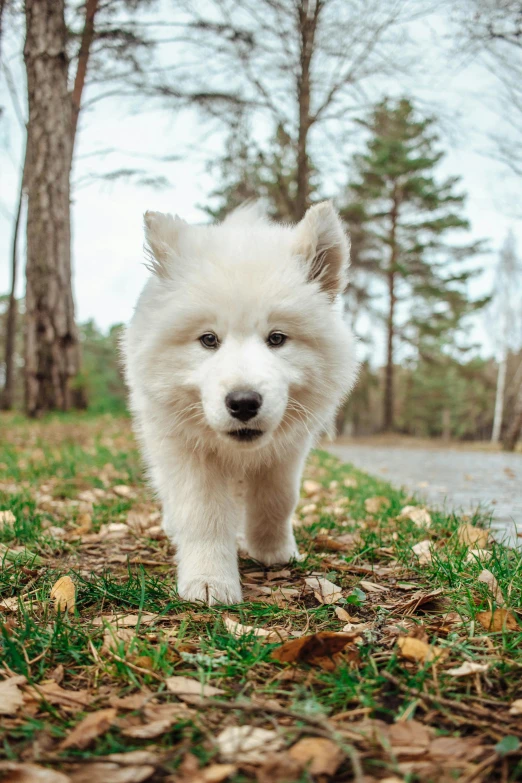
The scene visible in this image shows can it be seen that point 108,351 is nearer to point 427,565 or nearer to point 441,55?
point 441,55

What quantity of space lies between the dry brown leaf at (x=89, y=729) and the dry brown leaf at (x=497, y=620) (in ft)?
3.89

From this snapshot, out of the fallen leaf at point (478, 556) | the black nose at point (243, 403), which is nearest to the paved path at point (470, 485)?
the fallen leaf at point (478, 556)

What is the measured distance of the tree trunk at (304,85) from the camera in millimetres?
9961

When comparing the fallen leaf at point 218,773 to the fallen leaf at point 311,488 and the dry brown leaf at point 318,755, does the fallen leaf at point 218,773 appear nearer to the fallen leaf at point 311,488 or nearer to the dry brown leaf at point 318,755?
the dry brown leaf at point 318,755

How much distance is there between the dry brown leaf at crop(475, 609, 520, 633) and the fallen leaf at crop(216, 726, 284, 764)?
0.88 meters

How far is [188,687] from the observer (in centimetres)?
168

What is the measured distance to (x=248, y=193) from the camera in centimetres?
1355

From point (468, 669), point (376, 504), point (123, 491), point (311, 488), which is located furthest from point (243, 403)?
point (311, 488)

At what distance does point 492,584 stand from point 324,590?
0.64 meters

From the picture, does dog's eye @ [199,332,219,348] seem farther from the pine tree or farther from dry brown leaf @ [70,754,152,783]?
the pine tree

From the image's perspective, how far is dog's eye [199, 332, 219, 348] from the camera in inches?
99.7

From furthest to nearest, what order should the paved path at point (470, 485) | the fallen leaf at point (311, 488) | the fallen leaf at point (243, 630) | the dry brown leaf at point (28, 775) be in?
1. the fallen leaf at point (311, 488)
2. the paved path at point (470, 485)
3. the fallen leaf at point (243, 630)
4. the dry brown leaf at point (28, 775)

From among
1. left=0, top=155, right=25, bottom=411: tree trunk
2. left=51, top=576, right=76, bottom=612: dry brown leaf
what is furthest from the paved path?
left=0, top=155, right=25, bottom=411: tree trunk

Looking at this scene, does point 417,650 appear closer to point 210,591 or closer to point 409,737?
point 409,737
